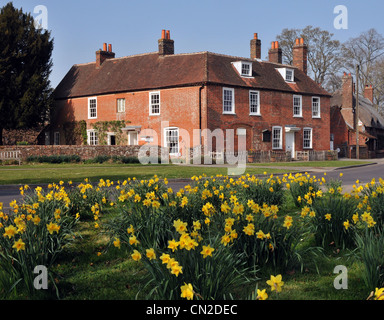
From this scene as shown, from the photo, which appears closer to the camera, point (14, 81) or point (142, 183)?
point (142, 183)

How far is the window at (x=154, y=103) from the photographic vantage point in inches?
1471

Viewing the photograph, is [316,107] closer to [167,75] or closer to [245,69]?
[245,69]

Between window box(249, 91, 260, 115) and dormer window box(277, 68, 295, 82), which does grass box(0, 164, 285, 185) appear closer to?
window box(249, 91, 260, 115)

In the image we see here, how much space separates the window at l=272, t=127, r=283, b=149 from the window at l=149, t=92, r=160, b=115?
34.0ft

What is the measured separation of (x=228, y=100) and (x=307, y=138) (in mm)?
10412

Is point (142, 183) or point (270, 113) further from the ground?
point (270, 113)

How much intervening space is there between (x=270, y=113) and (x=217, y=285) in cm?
3638

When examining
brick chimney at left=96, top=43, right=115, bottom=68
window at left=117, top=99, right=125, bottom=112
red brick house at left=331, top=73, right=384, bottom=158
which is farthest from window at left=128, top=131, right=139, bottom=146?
red brick house at left=331, top=73, right=384, bottom=158

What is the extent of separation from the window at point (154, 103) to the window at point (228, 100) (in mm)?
5422

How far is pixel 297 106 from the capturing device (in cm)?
4216
